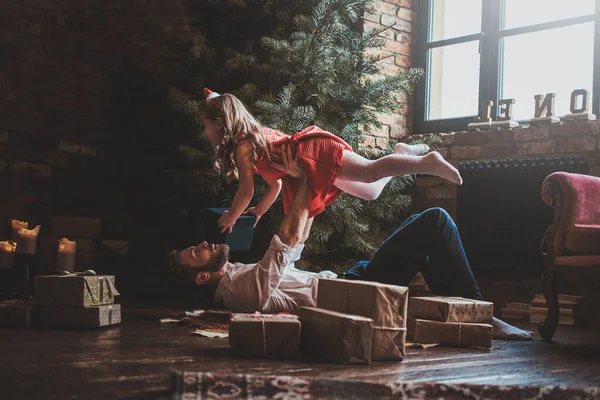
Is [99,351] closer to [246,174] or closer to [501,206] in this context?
[246,174]

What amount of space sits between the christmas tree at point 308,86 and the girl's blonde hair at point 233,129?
0.77m

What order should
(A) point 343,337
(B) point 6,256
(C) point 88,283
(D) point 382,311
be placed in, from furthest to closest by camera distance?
(B) point 6,256
(C) point 88,283
(D) point 382,311
(A) point 343,337

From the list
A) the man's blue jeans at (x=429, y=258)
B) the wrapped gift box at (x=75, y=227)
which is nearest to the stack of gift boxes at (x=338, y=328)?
the man's blue jeans at (x=429, y=258)

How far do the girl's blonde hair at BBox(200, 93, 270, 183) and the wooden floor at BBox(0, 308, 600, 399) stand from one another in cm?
89

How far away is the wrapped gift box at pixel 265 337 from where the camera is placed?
2.33 meters

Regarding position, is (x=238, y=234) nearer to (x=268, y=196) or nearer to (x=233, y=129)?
(x=268, y=196)

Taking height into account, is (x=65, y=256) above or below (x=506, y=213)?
below

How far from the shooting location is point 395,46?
541cm

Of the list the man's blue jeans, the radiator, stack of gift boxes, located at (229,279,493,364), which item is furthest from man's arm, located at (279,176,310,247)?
the radiator

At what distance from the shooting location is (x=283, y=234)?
312 centimetres

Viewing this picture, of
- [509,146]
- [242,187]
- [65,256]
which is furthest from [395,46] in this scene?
[65,256]

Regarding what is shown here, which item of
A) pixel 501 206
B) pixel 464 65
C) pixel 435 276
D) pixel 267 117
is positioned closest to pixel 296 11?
pixel 267 117

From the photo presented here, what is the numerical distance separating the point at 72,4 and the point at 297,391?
4.09 metres

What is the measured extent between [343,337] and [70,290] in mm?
1287
